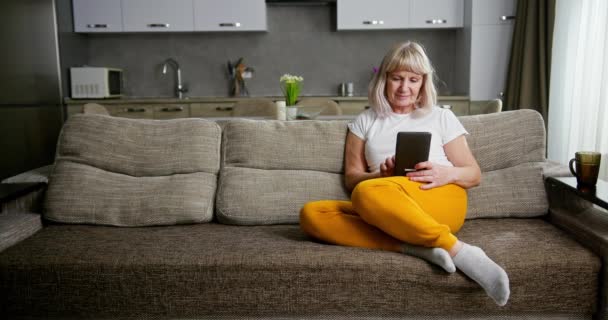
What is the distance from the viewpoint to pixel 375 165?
1982 millimetres

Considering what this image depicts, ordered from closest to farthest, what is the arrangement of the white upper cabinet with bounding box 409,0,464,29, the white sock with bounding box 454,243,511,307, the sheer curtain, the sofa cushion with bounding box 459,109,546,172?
1. the white sock with bounding box 454,243,511,307
2. the sofa cushion with bounding box 459,109,546,172
3. the sheer curtain
4. the white upper cabinet with bounding box 409,0,464,29

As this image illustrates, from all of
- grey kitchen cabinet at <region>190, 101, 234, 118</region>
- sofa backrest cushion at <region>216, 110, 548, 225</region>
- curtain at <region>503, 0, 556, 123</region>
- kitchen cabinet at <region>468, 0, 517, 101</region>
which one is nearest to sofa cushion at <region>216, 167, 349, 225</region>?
sofa backrest cushion at <region>216, 110, 548, 225</region>

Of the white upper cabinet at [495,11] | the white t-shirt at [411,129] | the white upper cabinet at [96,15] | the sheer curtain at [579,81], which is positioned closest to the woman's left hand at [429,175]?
the white t-shirt at [411,129]

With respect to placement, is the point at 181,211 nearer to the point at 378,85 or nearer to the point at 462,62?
the point at 378,85

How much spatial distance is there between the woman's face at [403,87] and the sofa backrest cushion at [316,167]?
0.27 m

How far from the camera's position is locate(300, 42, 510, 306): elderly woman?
1520mm

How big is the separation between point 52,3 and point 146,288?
367cm

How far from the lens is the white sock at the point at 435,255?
1.50m

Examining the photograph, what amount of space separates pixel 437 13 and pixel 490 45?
1.88ft

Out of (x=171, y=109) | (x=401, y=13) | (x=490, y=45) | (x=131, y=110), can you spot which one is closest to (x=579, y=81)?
(x=490, y=45)

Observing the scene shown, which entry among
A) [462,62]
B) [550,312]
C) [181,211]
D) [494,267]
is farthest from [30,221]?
[462,62]

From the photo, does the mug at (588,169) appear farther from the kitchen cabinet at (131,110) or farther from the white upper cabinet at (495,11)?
the kitchen cabinet at (131,110)

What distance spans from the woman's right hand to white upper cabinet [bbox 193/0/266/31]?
10.7 ft

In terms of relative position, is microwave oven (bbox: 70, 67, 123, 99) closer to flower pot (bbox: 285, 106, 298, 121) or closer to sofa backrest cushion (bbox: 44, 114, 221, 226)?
flower pot (bbox: 285, 106, 298, 121)
